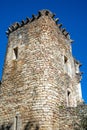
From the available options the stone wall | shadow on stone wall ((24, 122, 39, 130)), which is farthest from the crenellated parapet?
shadow on stone wall ((24, 122, 39, 130))

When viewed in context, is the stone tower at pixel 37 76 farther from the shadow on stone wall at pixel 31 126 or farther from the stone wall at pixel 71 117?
the stone wall at pixel 71 117

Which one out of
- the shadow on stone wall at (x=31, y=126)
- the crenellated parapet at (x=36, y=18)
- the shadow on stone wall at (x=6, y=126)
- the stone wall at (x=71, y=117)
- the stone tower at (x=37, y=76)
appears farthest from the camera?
the crenellated parapet at (x=36, y=18)

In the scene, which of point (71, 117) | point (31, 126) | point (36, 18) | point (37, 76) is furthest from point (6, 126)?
point (36, 18)

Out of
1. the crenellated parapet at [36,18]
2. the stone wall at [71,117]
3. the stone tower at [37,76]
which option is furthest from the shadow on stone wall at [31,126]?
the crenellated parapet at [36,18]

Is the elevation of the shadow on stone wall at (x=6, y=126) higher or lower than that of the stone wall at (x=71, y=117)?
lower

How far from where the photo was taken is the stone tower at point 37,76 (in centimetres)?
1048

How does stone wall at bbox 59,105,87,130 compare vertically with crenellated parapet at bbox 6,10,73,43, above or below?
below

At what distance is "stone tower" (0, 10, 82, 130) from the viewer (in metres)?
10.5

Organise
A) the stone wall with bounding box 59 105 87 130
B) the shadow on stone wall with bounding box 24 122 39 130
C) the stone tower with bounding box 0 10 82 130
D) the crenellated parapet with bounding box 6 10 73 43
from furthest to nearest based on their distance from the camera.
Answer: the crenellated parapet with bounding box 6 10 73 43 → the stone tower with bounding box 0 10 82 130 → the stone wall with bounding box 59 105 87 130 → the shadow on stone wall with bounding box 24 122 39 130

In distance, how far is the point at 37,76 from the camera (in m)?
11.3

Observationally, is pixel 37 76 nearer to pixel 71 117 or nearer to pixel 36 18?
pixel 71 117

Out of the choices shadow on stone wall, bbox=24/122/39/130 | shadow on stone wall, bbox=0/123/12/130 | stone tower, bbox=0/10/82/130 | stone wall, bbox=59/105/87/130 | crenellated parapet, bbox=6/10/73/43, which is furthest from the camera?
crenellated parapet, bbox=6/10/73/43

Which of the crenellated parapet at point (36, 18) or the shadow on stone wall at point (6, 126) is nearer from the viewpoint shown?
the shadow on stone wall at point (6, 126)

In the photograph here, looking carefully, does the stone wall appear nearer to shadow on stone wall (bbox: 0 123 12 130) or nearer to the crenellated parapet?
shadow on stone wall (bbox: 0 123 12 130)
